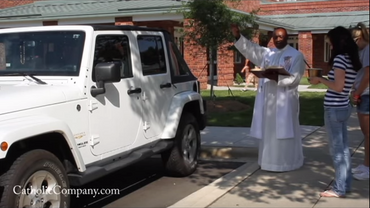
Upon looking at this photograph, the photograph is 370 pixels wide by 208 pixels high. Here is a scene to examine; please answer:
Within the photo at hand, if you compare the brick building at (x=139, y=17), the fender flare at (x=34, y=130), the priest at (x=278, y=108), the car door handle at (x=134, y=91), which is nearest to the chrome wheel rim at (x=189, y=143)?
the priest at (x=278, y=108)

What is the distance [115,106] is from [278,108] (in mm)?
2434

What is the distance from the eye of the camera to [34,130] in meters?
4.24

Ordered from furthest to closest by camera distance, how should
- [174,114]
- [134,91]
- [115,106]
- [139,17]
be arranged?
1. [139,17]
2. [174,114]
3. [134,91]
4. [115,106]

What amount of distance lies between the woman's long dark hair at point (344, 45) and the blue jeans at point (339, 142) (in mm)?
557

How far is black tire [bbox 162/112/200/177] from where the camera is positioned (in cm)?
671

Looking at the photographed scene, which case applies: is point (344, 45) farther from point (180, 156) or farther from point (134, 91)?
point (180, 156)

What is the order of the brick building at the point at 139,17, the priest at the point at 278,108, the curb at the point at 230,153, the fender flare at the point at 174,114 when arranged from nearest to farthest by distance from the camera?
the fender flare at the point at 174,114
the priest at the point at 278,108
the curb at the point at 230,153
the brick building at the point at 139,17

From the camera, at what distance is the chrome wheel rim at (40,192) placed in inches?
169

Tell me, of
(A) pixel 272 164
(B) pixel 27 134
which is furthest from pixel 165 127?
(B) pixel 27 134

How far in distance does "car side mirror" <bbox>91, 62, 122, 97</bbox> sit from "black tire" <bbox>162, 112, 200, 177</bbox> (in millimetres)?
1861

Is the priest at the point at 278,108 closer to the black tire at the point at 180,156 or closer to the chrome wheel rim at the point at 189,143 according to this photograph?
the chrome wheel rim at the point at 189,143

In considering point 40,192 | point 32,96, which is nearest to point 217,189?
point 40,192

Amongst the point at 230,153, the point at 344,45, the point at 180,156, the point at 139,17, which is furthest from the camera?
the point at 139,17

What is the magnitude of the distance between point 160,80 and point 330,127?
224cm
